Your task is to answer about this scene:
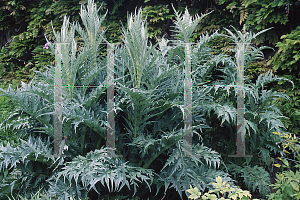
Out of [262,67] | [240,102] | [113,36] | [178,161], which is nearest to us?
[178,161]

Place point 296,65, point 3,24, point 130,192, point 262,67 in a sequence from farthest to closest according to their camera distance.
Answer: point 3,24, point 262,67, point 296,65, point 130,192

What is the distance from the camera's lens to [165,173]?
6.93ft

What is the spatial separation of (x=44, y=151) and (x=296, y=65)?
124 inches

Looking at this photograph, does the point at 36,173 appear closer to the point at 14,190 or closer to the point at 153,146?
the point at 14,190

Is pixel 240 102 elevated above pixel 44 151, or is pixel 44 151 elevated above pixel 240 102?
pixel 240 102

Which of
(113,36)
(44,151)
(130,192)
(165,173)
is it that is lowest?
(130,192)

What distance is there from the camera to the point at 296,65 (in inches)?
130

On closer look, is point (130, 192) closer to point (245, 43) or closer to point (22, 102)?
point (22, 102)

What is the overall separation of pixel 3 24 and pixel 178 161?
6904 mm

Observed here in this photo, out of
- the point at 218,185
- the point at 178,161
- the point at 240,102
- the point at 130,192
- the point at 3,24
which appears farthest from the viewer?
the point at 3,24

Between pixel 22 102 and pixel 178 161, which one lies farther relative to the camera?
pixel 22 102

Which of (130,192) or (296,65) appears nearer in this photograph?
(130,192)

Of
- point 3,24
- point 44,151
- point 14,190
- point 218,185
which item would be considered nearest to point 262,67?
point 218,185

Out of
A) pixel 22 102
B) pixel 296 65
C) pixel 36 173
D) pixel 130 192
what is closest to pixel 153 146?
pixel 130 192
